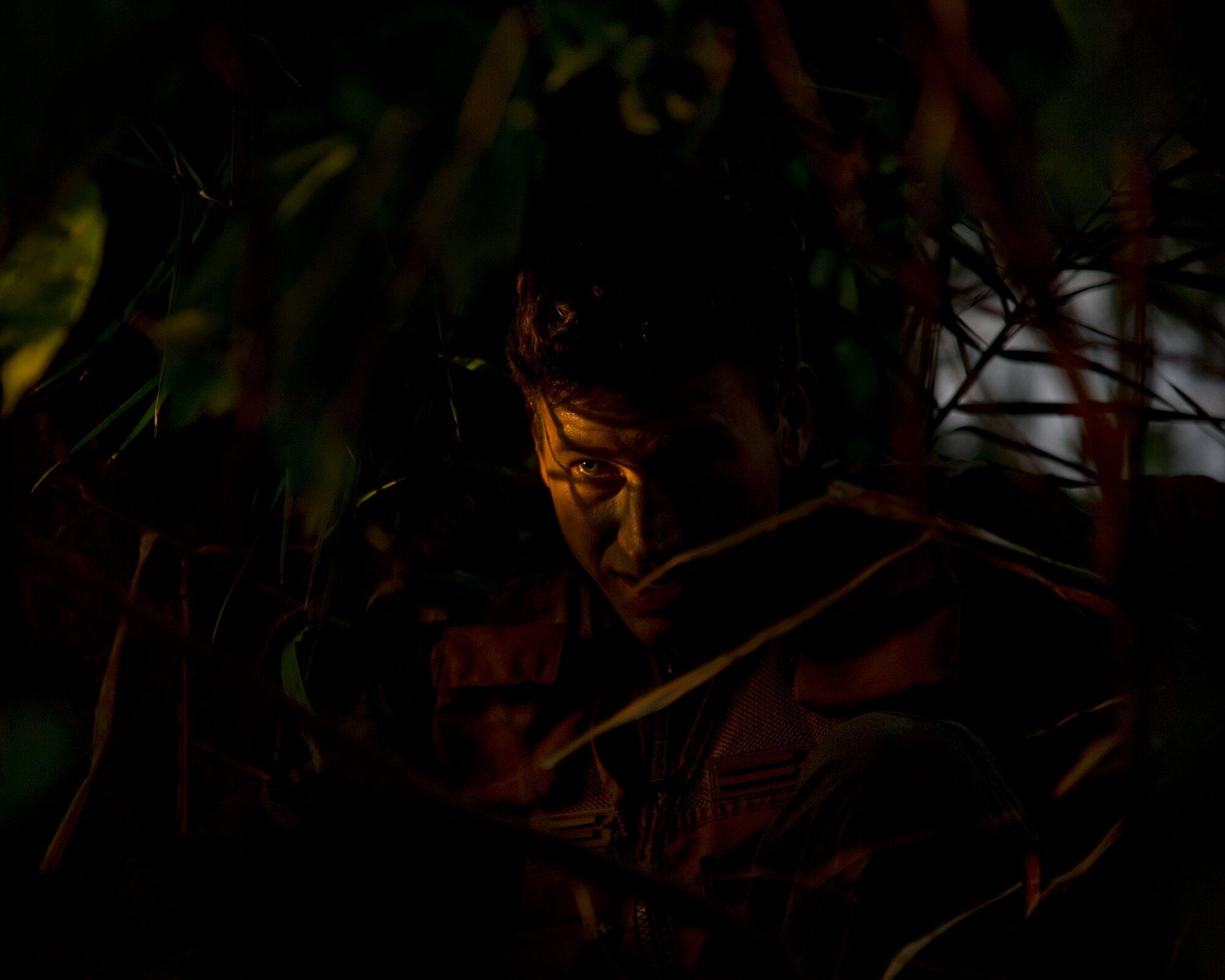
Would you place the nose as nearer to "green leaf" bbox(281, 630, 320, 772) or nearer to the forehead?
the forehead

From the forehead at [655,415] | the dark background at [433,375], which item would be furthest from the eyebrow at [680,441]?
the dark background at [433,375]

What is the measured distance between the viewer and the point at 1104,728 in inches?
39.4

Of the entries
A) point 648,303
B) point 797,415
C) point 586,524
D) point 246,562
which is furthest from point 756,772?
point 246,562

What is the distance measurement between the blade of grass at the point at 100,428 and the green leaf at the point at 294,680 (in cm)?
33

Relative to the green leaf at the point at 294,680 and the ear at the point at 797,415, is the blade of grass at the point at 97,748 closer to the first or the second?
the green leaf at the point at 294,680

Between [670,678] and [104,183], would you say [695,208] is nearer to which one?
[670,678]

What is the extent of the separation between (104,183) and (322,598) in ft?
2.05

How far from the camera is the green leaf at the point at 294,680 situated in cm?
101

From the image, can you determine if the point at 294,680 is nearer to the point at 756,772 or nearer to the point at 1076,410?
the point at 756,772

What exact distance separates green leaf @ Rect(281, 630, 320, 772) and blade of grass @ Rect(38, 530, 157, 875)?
174 millimetres

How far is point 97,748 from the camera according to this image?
90 cm

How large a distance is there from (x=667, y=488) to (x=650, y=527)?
0.16 ft

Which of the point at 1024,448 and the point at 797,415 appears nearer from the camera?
the point at 1024,448

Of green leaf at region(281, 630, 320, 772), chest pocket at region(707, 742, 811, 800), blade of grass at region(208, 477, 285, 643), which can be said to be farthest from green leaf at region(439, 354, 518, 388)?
chest pocket at region(707, 742, 811, 800)
